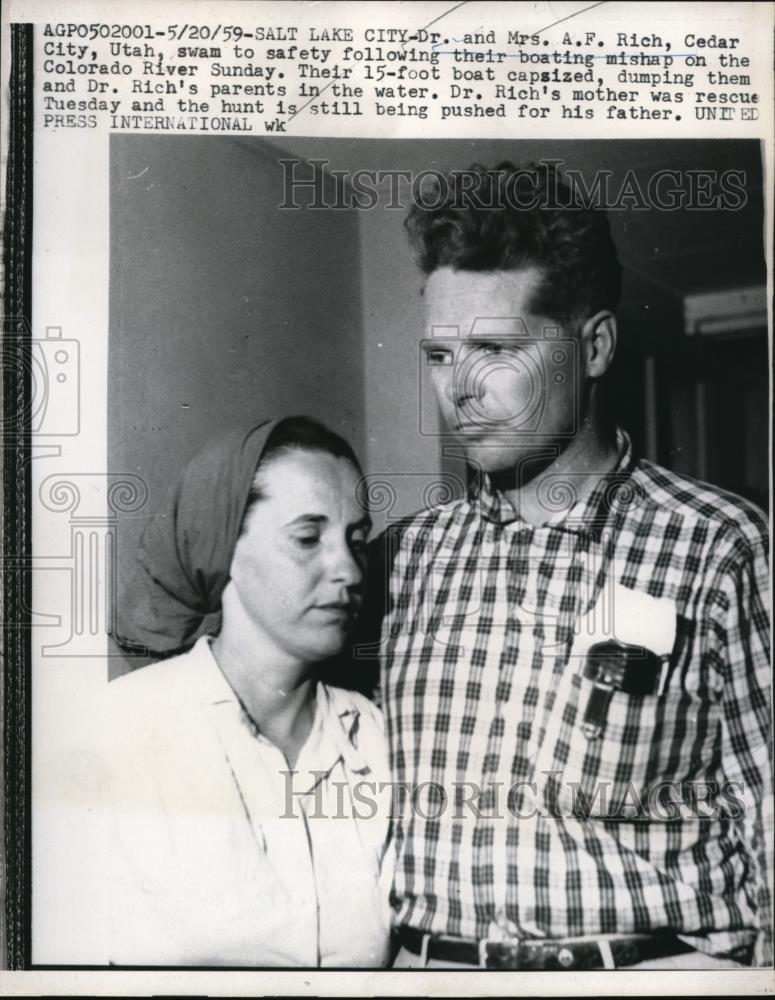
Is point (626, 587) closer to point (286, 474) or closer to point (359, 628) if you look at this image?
point (359, 628)

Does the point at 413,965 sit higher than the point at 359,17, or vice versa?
the point at 359,17

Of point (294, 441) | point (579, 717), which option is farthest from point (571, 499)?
point (294, 441)

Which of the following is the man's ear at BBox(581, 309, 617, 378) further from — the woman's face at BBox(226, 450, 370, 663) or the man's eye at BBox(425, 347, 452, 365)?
the woman's face at BBox(226, 450, 370, 663)

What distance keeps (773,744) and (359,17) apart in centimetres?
133

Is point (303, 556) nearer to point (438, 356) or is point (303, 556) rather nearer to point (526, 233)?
point (438, 356)

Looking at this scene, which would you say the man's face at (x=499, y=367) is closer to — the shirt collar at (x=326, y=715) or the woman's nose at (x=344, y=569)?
the woman's nose at (x=344, y=569)

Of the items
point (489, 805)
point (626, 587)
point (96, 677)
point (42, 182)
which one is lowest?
point (489, 805)

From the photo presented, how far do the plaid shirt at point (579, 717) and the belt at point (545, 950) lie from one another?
0.02m

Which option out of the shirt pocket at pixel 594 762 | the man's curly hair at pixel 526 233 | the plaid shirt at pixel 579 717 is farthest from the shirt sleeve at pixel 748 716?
the man's curly hair at pixel 526 233

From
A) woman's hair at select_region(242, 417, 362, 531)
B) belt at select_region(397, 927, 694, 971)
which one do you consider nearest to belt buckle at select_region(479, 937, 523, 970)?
belt at select_region(397, 927, 694, 971)

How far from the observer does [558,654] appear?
1.37m

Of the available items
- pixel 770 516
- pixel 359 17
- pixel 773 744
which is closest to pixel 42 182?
pixel 359 17

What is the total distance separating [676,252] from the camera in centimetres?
142

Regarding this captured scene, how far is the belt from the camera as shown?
1.34m
